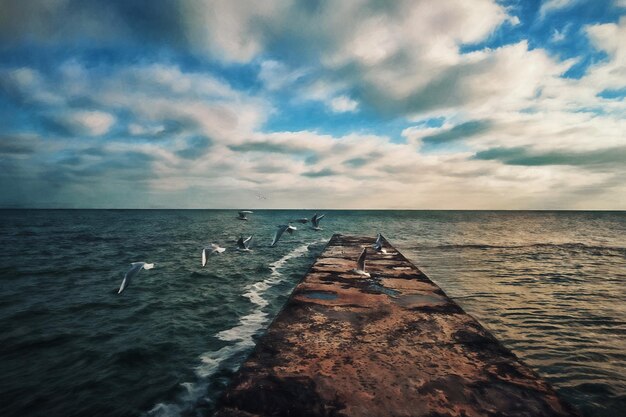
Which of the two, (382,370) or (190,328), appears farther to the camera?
(190,328)

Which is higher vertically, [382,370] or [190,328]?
[382,370]

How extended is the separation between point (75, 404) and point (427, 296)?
5.82 meters

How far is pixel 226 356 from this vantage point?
219 inches

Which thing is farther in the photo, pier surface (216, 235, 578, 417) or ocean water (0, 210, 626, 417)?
ocean water (0, 210, 626, 417)

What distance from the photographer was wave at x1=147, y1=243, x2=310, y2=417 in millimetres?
4125

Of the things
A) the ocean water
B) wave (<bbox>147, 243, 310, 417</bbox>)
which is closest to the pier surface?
wave (<bbox>147, 243, 310, 417</bbox>)

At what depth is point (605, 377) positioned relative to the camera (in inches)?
187

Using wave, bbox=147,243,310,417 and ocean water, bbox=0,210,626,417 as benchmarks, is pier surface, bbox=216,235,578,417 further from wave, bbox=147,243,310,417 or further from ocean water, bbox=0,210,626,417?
ocean water, bbox=0,210,626,417

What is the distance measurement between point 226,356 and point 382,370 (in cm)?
359

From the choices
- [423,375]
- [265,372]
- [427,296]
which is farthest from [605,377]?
[265,372]

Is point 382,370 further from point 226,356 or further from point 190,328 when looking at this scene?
point 190,328

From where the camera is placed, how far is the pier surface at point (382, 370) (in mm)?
2408

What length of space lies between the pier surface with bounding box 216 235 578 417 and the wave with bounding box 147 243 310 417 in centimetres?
151

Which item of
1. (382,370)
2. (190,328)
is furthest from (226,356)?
(382,370)
